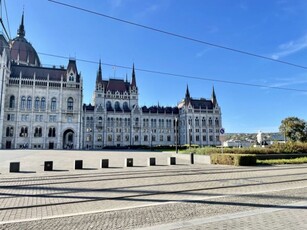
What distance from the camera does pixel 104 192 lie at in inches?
377

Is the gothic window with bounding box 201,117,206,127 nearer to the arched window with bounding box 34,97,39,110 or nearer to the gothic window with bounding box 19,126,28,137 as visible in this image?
the arched window with bounding box 34,97,39,110

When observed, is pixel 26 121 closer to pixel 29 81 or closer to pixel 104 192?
pixel 29 81

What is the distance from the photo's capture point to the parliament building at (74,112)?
77.1m

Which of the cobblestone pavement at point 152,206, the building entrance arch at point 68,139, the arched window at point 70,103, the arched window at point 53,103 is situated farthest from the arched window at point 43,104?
the cobblestone pavement at point 152,206

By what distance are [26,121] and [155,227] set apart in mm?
82095

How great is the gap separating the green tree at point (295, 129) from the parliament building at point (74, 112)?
28.7 m

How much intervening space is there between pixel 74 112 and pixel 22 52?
33.2 metres

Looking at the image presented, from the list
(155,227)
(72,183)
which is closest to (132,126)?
(72,183)

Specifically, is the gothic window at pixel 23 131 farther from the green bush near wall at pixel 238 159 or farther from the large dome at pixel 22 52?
the green bush near wall at pixel 238 159

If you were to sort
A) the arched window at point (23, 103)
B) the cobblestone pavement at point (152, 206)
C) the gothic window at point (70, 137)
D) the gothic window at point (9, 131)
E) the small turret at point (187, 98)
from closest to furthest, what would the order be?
1. the cobblestone pavement at point (152, 206)
2. the gothic window at point (9, 131)
3. the arched window at point (23, 103)
4. the gothic window at point (70, 137)
5. the small turret at point (187, 98)

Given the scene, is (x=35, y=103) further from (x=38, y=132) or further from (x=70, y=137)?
(x=70, y=137)

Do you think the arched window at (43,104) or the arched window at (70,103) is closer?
the arched window at (43,104)

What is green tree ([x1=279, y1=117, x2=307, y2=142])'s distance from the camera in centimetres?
6744

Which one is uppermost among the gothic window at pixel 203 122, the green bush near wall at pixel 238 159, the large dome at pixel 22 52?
the large dome at pixel 22 52
